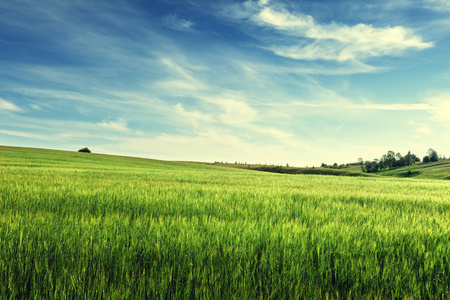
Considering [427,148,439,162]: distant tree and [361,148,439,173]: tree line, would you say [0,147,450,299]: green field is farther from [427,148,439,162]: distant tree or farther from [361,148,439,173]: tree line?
[427,148,439,162]: distant tree

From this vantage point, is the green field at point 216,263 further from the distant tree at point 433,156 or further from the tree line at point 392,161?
the distant tree at point 433,156

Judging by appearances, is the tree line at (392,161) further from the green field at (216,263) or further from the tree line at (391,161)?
the green field at (216,263)

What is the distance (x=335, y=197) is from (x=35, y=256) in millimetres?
7123

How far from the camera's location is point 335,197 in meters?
7.31

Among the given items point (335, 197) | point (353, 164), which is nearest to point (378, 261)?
point (335, 197)

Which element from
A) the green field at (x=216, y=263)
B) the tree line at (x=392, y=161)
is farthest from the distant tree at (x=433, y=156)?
the green field at (x=216, y=263)

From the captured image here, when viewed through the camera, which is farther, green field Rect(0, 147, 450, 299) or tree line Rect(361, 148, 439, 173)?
tree line Rect(361, 148, 439, 173)

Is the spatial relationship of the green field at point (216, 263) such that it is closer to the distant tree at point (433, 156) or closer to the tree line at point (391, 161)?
the tree line at point (391, 161)

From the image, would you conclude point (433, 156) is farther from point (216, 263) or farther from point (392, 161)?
point (216, 263)

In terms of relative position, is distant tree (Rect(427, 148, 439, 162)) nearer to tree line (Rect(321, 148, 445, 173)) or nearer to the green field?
tree line (Rect(321, 148, 445, 173))

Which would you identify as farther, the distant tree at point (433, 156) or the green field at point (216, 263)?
the distant tree at point (433, 156)

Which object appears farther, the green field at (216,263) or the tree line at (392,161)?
the tree line at (392,161)

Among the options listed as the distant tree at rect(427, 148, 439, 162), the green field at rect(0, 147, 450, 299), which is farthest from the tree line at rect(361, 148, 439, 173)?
the green field at rect(0, 147, 450, 299)

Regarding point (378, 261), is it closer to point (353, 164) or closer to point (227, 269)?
point (227, 269)
